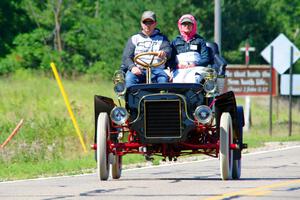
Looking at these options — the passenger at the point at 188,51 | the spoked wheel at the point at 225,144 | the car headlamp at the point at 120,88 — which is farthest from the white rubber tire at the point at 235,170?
the car headlamp at the point at 120,88

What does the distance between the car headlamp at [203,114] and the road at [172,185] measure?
796 mm

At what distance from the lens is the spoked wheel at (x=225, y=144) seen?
15641 millimetres

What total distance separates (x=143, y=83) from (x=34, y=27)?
184 feet

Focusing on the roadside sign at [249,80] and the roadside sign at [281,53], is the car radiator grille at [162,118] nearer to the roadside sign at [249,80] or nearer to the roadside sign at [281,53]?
the roadside sign at [281,53]

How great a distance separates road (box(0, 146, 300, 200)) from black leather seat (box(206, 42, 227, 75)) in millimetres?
1500

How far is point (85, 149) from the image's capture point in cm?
2525

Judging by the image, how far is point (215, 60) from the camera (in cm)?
1692

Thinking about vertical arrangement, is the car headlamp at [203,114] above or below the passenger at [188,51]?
below

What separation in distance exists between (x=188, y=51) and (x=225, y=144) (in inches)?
71.2

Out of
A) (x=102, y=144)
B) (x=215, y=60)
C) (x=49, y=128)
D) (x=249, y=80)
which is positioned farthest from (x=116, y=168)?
(x=249, y=80)

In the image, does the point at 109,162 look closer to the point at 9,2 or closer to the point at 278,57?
the point at 278,57

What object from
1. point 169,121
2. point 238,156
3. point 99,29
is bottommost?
point 238,156

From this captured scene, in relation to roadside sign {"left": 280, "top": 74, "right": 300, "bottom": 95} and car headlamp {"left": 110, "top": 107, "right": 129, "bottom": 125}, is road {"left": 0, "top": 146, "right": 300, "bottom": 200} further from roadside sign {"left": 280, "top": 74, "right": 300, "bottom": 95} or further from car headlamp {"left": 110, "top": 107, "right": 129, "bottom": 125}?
roadside sign {"left": 280, "top": 74, "right": 300, "bottom": 95}

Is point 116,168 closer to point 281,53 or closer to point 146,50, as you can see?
point 146,50
